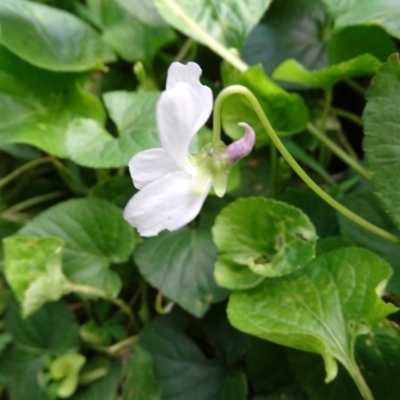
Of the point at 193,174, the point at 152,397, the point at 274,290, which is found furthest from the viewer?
the point at 152,397

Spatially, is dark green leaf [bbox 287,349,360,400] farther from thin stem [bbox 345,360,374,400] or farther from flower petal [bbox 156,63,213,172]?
flower petal [bbox 156,63,213,172]

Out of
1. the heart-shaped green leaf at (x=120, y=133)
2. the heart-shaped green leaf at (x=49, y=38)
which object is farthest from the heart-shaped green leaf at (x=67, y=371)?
the heart-shaped green leaf at (x=49, y=38)

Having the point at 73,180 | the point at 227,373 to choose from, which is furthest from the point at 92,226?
the point at 227,373

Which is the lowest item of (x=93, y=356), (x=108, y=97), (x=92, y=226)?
(x=93, y=356)

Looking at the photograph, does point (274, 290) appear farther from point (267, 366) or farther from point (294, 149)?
point (294, 149)

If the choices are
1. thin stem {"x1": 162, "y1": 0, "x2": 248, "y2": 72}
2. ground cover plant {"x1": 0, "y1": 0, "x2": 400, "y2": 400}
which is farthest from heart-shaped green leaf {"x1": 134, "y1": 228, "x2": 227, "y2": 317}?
thin stem {"x1": 162, "y1": 0, "x2": 248, "y2": 72}

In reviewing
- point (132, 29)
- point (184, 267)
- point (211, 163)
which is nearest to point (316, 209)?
point (184, 267)

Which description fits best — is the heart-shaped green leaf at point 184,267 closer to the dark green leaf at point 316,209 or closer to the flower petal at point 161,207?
the dark green leaf at point 316,209
